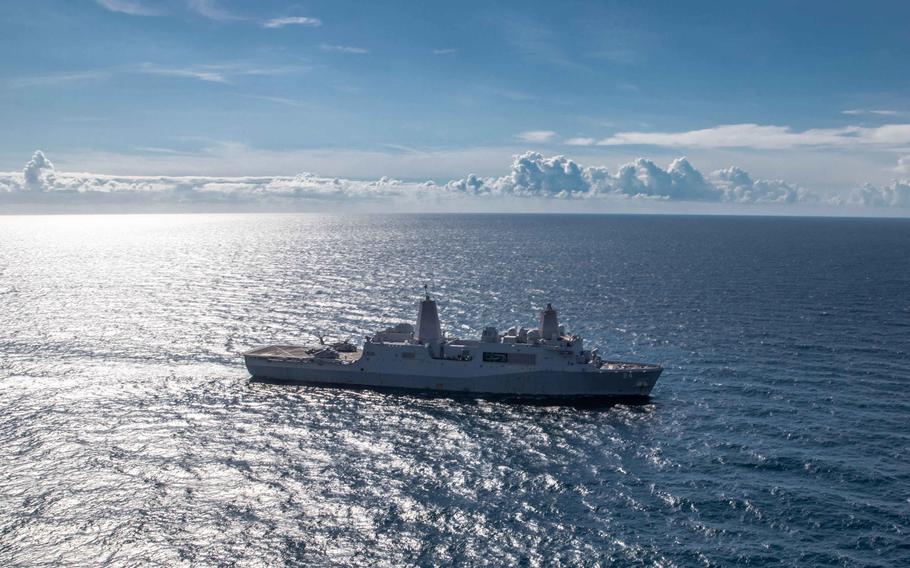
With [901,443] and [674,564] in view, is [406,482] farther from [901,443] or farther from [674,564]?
[901,443]

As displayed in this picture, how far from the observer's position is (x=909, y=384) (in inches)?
2739

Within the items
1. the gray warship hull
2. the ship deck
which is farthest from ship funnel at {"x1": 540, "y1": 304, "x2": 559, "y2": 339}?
the ship deck

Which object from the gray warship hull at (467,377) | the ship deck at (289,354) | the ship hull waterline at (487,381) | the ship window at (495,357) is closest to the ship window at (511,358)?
the ship window at (495,357)

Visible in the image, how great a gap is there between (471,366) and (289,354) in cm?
2270

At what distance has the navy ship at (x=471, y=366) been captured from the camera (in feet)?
236

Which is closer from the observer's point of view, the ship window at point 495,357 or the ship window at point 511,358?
the ship window at point 511,358

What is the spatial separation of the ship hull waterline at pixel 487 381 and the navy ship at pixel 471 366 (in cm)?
11

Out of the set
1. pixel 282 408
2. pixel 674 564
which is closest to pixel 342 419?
pixel 282 408

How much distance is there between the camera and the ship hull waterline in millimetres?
70562

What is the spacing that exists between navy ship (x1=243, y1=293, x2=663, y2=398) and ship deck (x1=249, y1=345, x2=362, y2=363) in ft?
0.39

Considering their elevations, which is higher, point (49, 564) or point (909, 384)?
point (909, 384)

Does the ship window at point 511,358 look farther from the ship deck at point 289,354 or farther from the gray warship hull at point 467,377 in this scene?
the ship deck at point 289,354

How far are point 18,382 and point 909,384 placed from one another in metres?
95.9

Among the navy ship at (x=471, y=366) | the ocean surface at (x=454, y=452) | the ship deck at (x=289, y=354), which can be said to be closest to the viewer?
the ocean surface at (x=454, y=452)
